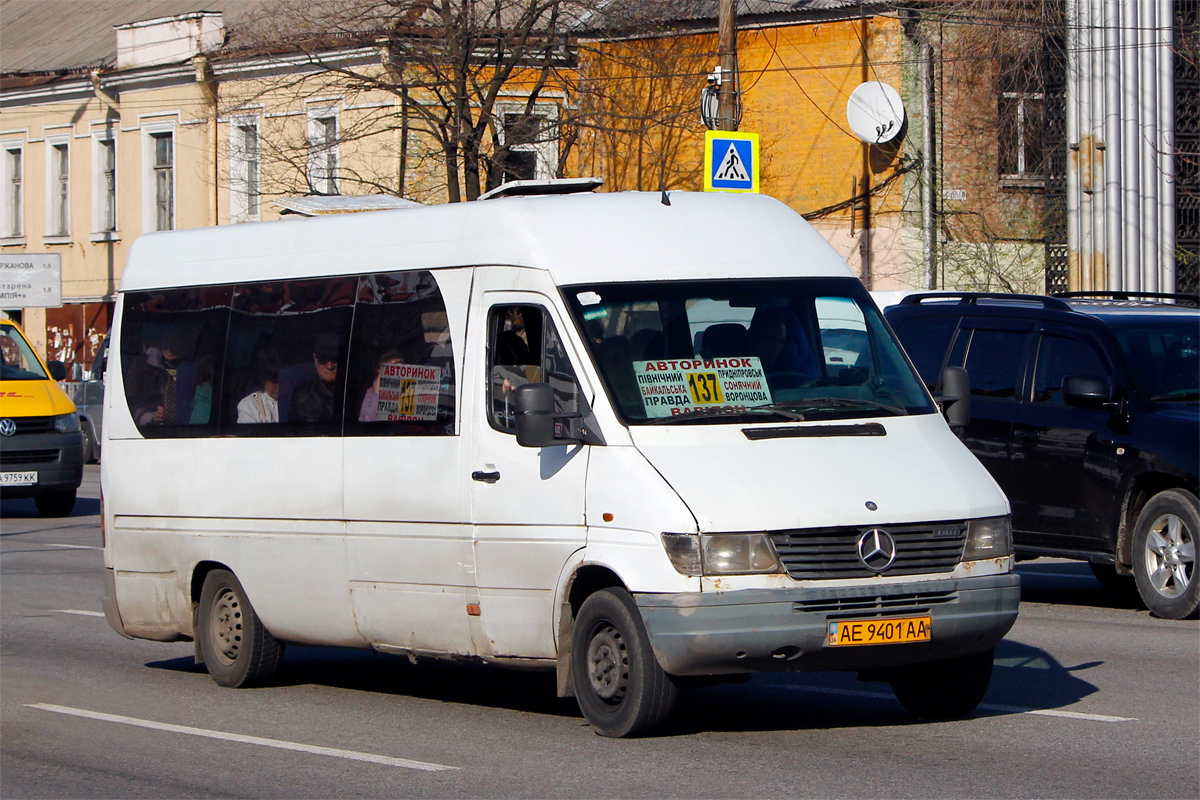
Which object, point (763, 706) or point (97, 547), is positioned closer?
point (763, 706)

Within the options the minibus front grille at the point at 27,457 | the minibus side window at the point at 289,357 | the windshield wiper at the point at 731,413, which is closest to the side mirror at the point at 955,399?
the windshield wiper at the point at 731,413

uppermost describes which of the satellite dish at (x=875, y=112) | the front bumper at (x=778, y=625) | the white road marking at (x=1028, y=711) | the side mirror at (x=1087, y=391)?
the satellite dish at (x=875, y=112)

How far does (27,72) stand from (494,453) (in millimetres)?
41024

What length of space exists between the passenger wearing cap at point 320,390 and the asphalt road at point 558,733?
152cm

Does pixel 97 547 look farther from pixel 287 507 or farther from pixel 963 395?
pixel 963 395

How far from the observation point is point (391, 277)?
30.3 ft

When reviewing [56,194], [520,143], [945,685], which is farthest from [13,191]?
[945,685]

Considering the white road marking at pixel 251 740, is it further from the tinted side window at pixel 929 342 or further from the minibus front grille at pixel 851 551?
the tinted side window at pixel 929 342

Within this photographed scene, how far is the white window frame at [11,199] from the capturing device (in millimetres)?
47191

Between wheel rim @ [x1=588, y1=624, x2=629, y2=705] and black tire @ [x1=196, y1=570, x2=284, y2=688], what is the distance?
269 centimetres

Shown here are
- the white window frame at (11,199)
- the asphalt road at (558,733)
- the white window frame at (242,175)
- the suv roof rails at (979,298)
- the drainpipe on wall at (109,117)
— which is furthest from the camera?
the white window frame at (11,199)

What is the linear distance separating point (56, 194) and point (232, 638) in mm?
38208

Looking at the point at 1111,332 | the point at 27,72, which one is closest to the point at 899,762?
the point at 1111,332

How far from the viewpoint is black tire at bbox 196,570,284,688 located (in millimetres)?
9977
